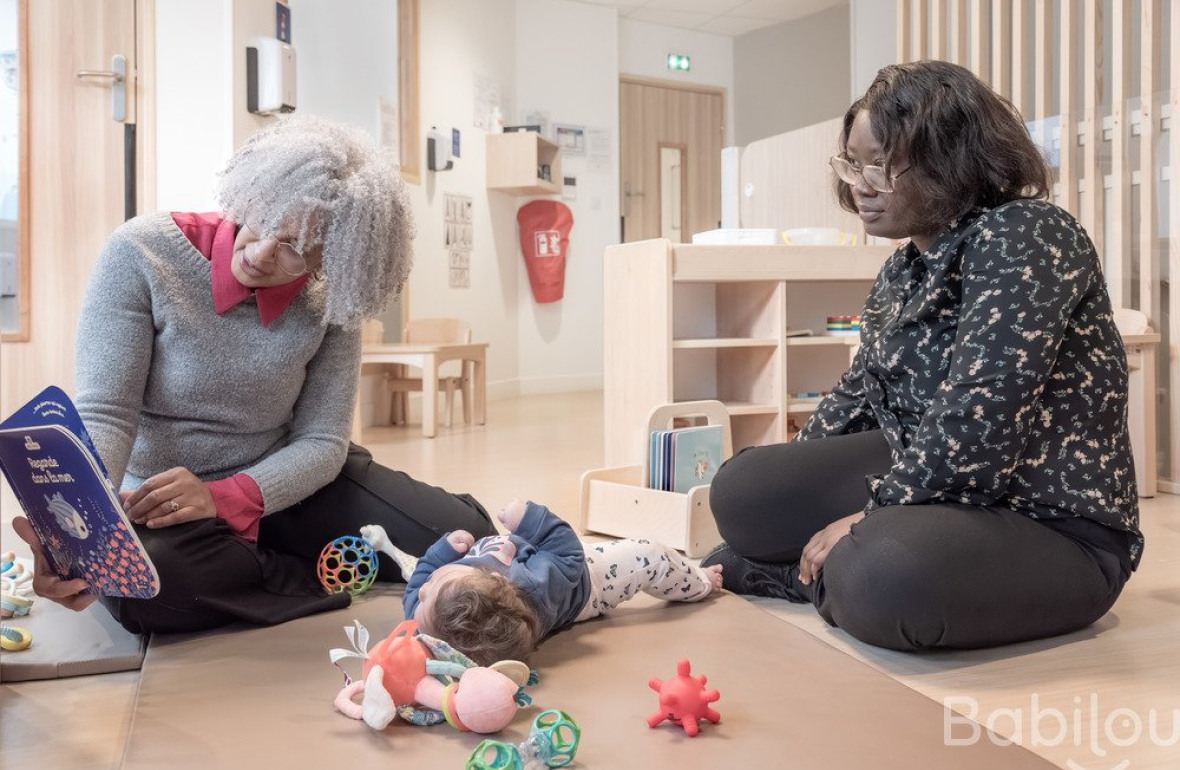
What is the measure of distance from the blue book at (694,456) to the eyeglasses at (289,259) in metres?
1.10

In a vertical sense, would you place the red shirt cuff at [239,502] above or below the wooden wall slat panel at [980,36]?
below

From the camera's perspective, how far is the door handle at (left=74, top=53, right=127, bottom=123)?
3.38 meters

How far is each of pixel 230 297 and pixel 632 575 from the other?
776mm

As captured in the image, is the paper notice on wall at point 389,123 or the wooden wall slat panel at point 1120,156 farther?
the paper notice on wall at point 389,123

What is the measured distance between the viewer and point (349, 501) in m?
1.94

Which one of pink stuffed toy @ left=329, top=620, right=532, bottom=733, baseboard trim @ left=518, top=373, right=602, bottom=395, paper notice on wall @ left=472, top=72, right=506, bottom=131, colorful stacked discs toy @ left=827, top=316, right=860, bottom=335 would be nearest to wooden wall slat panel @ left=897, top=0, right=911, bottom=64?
colorful stacked discs toy @ left=827, top=316, right=860, bottom=335

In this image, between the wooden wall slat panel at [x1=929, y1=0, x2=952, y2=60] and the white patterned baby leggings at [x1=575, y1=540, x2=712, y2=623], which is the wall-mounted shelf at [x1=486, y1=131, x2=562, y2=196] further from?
the white patterned baby leggings at [x1=575, y1=540, x2=712, y2=623]

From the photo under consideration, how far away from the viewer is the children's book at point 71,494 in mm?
1291

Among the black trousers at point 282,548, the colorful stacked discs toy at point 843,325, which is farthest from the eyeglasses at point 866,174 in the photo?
the colorful stacked discs toy at point 843,325

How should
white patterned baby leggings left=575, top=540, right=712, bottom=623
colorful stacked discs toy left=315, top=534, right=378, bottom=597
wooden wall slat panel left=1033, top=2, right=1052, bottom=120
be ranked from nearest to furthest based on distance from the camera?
white patterned baby leggings left=575, top=540, right=712, bottom=623
colorful stacked discs toy left=315, top=534, right=378, bottom=597
wooden wall slat panel left=1033, top=2, right=1052, bottom=120

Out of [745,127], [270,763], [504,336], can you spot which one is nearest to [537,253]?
[504,336]

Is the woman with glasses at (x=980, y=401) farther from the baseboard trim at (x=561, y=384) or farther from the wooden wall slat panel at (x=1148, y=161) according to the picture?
the baseboard trim at (x=561, y=384)

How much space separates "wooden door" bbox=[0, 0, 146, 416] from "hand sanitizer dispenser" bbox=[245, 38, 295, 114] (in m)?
0.41

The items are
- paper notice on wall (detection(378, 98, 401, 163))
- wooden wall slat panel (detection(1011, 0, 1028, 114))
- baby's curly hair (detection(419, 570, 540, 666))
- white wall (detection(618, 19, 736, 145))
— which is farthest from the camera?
white wall (detection(618, 19, 736, 145))
